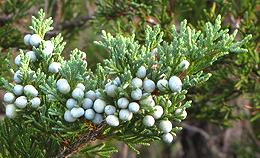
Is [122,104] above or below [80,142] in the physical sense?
above

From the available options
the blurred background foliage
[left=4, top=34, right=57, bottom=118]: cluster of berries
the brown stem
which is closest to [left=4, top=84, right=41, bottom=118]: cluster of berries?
[left=4, top=34, right=57, bottom=118]: cluster of berries

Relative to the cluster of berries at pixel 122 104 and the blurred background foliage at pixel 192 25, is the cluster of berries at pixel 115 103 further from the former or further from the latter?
the blurred background foliage at pixel 192 25

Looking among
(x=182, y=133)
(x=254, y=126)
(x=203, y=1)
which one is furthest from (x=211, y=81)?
(x=182, y=133)

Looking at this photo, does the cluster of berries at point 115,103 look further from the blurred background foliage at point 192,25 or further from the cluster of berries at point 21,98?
the blurred background foliage at point 192,25

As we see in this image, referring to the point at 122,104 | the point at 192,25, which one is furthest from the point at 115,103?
the point at 192,25

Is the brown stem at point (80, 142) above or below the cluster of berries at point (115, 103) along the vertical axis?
below

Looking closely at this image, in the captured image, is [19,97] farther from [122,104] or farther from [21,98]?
[122,104]

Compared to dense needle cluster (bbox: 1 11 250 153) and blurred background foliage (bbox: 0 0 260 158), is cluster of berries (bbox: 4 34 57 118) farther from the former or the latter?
blurred background foliage (bbox: 0 0 260 158)

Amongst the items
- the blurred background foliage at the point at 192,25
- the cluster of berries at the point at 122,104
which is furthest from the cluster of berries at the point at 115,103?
the blurred background foliage at the point at 192,25

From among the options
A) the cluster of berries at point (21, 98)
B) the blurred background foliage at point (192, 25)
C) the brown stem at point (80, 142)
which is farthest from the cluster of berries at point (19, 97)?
the blurred background foliage at point (192, 25)

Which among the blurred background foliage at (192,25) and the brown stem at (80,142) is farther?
the blurred background foliage at (192,25)
